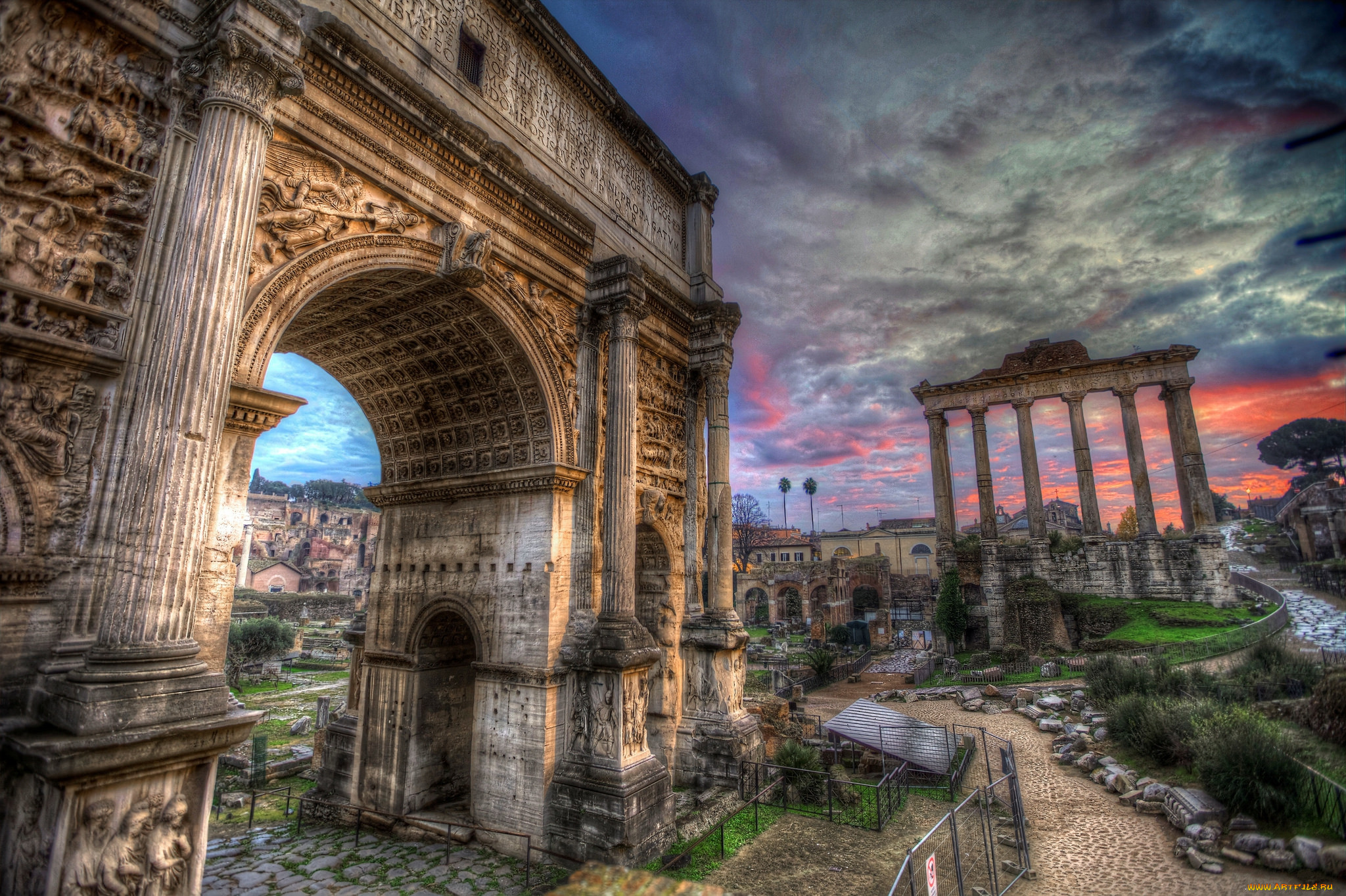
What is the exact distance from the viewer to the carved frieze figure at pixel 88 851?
3.74 metres

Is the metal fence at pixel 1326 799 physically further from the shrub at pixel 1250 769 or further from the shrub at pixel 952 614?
the shrub at pixel 952 614

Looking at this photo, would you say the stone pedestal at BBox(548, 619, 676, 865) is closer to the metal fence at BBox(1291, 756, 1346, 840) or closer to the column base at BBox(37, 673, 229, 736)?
the column base at BBox(37, 673, 229, 736)

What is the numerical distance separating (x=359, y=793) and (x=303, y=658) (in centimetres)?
2752

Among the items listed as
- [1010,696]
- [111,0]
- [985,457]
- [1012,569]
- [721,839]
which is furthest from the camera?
[985,457]

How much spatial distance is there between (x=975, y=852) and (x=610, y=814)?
5.41m

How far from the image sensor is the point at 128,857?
12.8ft

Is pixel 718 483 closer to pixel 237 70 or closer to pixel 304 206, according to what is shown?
pixel 304 206

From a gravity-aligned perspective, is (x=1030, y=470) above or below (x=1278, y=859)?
above

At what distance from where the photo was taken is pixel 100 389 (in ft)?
15.2

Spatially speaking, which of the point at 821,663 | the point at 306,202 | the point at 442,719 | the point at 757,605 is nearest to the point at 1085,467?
the point at 821,663

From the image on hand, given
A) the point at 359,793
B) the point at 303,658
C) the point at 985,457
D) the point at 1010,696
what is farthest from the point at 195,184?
the point at 985,457

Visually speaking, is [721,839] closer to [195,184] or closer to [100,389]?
[100,389]

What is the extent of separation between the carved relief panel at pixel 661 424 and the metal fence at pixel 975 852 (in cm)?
700

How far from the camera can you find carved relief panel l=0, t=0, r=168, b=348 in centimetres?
433
